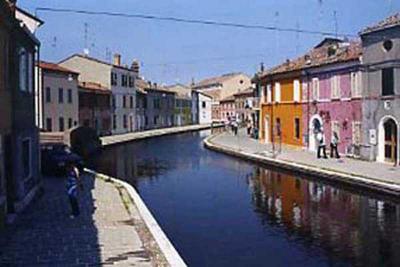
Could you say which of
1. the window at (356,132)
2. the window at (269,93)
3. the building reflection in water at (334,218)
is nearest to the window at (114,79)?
the window at (269,93)

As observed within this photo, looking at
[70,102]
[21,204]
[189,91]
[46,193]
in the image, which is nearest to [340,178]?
[46,193]

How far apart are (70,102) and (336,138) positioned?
29738 mm

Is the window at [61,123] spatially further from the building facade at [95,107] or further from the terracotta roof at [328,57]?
the terracotta roof at [328,57]

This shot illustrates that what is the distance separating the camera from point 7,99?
1672 centimetres

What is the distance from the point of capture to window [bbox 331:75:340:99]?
122 ft

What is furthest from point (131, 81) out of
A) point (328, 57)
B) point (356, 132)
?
point (356, 132)

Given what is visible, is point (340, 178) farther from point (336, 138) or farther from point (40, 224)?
point (40, 224)

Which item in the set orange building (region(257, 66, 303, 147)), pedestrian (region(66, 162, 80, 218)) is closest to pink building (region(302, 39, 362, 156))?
orange building (region(257, 66, 303, 147))

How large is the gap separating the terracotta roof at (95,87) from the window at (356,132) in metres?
34.2

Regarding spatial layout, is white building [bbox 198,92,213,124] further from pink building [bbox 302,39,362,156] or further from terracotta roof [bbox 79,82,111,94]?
pink building [bbox 302,39,362,156]

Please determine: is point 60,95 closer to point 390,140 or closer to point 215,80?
point 390,140

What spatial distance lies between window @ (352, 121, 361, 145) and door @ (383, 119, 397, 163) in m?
2.36

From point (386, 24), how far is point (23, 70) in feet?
62.5

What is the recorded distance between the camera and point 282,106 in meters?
47.3
